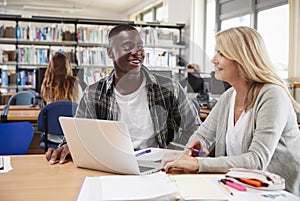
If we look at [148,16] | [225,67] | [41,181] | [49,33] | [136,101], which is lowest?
[41,181]

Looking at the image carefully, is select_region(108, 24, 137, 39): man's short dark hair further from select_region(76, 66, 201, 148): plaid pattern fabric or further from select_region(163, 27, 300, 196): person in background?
select_region(163, 27, 300, 196): person in background

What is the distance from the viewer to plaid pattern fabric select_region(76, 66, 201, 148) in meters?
1.39

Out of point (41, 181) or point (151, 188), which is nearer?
point (151, 188)

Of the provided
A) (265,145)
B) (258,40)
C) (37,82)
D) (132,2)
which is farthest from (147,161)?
(132,2)

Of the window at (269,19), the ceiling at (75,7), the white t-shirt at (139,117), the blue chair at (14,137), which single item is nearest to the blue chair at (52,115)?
the blue chair at (14,137)

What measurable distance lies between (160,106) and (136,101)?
93 millimetres

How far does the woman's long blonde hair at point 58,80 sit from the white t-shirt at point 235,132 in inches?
74.3

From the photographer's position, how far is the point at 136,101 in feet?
4.74

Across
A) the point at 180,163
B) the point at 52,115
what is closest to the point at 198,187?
the point at 180,163

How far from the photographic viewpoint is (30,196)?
0.97 metres

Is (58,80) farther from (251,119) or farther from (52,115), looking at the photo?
(251,119)

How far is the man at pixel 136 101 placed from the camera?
4.44ft

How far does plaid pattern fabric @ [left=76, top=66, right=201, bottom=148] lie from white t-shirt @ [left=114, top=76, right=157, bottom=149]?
0.02m

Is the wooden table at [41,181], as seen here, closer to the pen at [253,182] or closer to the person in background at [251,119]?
the person in background at [251,119]
